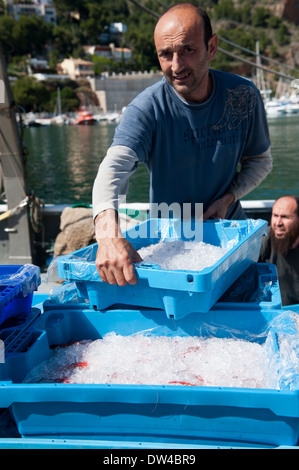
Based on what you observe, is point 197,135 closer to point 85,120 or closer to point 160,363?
point 160,363

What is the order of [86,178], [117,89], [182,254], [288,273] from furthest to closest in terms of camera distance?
1. [117,89]
2. [86,178]
3. [288,273]
4. [182,254]

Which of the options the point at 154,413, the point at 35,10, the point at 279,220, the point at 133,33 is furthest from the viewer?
the point at 133,33

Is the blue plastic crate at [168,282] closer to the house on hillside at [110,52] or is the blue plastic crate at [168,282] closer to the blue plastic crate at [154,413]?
the blue plastic crate at [154,413]

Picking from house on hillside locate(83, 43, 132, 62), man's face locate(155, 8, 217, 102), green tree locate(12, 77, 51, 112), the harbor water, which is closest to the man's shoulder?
man's face locate(155, 8, 217, 102)

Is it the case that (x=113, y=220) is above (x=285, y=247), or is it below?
above

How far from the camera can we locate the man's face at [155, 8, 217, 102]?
5.34 feet

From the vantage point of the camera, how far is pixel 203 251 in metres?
1.63

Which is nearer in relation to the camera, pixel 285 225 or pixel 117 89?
pixel 285 225

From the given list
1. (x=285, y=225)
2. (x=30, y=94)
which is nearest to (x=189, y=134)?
(x=285, y=225)

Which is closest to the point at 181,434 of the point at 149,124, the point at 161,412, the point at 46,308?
the point at 161,412

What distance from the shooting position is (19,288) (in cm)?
146

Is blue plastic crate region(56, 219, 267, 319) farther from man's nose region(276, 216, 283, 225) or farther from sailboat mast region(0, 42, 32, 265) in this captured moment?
sailboat mast region(0, 42, 32, 265)

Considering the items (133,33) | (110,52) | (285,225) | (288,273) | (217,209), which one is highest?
(133,33)

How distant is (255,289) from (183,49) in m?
0.91
